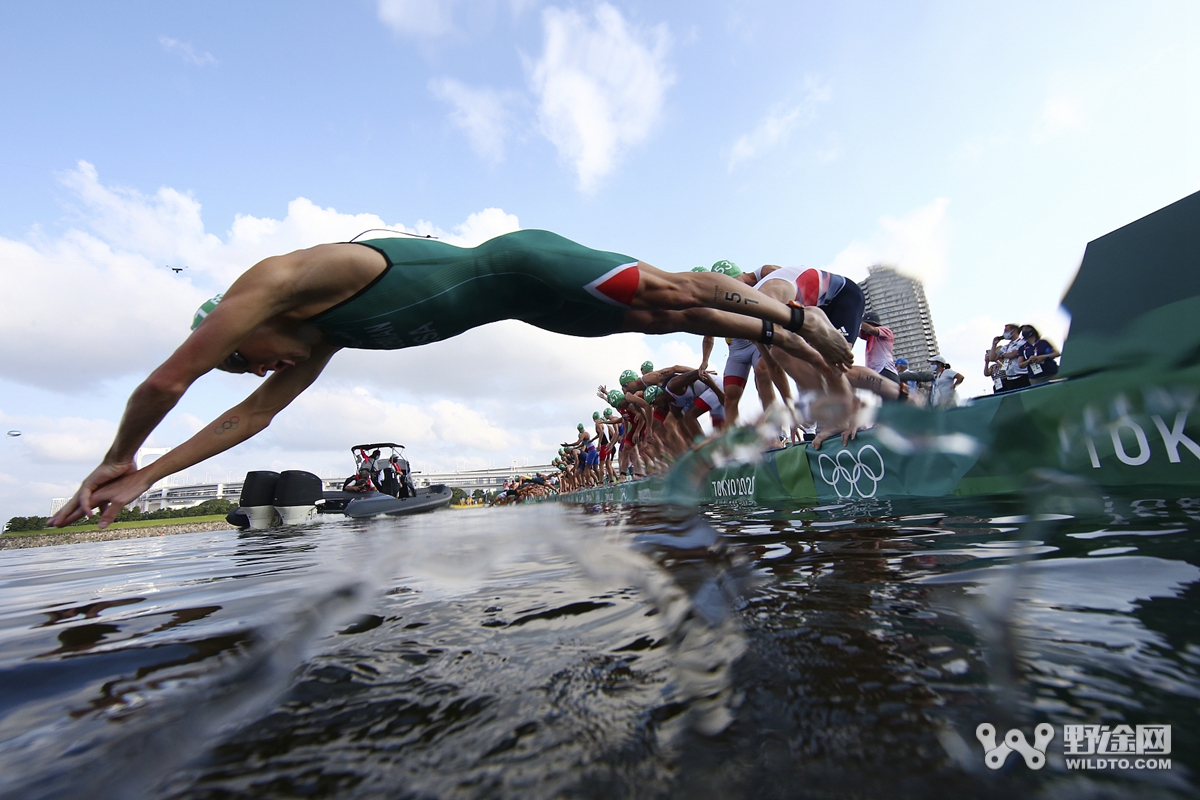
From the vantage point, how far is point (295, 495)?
248 inches

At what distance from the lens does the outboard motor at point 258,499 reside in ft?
19.2

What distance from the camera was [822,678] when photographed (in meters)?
0.49

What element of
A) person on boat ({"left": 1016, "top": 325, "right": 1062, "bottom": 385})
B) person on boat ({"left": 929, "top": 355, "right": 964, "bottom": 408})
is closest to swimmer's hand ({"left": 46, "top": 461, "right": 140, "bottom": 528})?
person on boat ({"left": 1016, "top": 325, "right": 1062, "bottom": 385})

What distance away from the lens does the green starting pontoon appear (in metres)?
1.57

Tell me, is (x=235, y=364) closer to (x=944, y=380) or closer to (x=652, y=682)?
(x=652, y=682)

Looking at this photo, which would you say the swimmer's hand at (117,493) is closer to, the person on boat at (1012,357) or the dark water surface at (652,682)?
the dark water surface at (652,682)

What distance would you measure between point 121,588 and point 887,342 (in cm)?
538

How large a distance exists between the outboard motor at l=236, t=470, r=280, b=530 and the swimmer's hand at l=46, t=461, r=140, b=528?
4.08 metres

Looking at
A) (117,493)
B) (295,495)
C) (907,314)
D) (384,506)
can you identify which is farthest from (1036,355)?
(384,506)

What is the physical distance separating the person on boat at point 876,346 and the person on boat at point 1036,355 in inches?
55.7

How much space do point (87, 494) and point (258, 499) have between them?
4.29 metres

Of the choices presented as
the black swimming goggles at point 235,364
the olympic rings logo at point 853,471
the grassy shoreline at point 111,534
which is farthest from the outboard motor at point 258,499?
the grassy shoreline at point 111,534

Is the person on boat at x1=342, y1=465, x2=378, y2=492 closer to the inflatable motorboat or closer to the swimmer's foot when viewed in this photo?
the inflatable motorboat

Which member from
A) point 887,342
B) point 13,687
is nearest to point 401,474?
point 887,342
